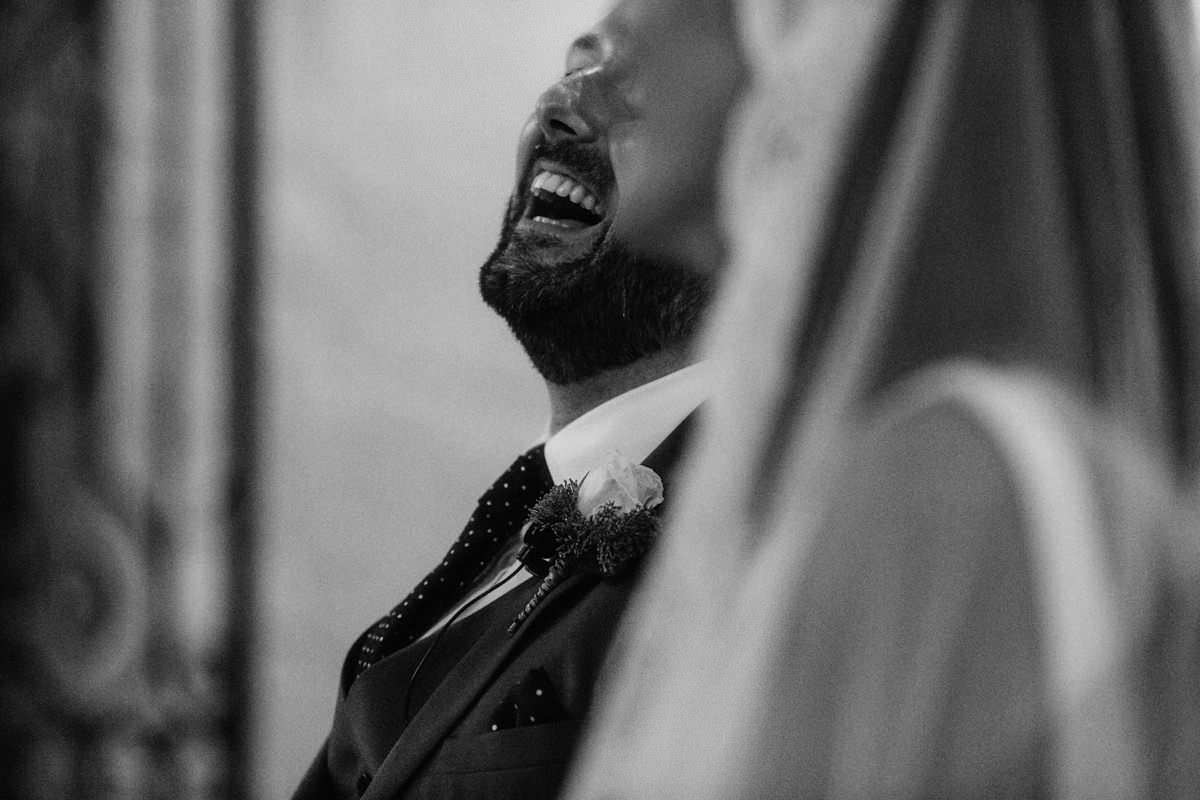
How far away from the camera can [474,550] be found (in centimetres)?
112

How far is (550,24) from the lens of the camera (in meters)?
1.25

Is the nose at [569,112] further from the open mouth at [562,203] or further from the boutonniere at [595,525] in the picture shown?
the boutonniere at [595,525]

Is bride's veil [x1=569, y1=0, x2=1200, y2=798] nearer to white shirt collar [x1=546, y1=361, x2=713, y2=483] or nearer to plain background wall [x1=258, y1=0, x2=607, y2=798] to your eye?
white shirt collar [x1=546, y1=361, x2=713, y2=483]

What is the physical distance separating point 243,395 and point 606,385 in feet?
1.95

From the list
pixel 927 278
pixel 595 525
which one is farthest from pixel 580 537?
pixel 927 278

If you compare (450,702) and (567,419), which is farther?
(567,419)

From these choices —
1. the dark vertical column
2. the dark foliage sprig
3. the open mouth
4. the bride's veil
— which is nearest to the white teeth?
the open mouth

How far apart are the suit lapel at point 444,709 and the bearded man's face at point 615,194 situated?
22cm

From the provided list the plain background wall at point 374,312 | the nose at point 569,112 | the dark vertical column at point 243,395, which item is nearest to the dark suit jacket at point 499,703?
the nose at point 569,112

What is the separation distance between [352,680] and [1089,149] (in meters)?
0.72

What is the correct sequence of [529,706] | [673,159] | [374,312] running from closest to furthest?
[529,706] → [673,159] → [374,312]

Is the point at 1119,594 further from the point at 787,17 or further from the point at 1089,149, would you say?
the point at 787,17

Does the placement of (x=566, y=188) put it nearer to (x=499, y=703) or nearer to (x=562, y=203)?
(x=562, y=203)

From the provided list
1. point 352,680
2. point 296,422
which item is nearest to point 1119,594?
point 352,680
